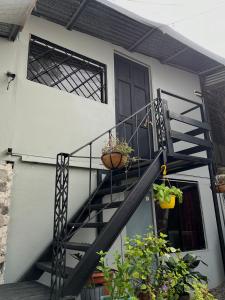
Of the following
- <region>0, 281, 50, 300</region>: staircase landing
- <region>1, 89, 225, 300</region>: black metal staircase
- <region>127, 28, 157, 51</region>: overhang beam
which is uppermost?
<region>127, 28, 157, 51</region>: overhang beam

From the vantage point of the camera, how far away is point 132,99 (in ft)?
18.5

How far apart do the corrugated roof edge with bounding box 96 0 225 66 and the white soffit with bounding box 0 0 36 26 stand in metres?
1.48

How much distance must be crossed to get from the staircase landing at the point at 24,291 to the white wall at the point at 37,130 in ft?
0.83

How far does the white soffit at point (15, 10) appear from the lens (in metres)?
2.99

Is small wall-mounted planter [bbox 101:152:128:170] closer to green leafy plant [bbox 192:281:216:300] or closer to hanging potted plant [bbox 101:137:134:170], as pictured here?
hanging potted plant [bbox 101:137:134:170]

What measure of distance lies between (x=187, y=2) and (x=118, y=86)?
2.00m

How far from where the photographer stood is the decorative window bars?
4.52 m

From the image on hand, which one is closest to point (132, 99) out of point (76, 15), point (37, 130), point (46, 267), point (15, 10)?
point (76, 15)

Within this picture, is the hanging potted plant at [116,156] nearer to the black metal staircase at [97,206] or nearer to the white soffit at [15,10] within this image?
the black metal staircase at [97,206]

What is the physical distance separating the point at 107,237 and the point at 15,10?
9.58 feet

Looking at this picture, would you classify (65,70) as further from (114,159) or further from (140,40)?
(114,159)

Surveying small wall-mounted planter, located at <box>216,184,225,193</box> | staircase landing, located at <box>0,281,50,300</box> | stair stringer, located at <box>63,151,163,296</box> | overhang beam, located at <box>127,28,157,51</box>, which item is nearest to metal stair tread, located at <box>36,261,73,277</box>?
staircase landing, located at <box>0,281,50,300</box>

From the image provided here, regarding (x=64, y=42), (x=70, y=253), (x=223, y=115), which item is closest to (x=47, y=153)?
(x=70, y=253)

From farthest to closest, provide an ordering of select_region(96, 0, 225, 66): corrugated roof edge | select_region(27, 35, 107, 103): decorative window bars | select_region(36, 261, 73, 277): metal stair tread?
1. select_region(27, 35, 107, 103): decorative window bars
2. select_region(96, 0, 225, 66): corrugated roof edge
3. select_region(36, 261, 73, 277): metal stair tread
